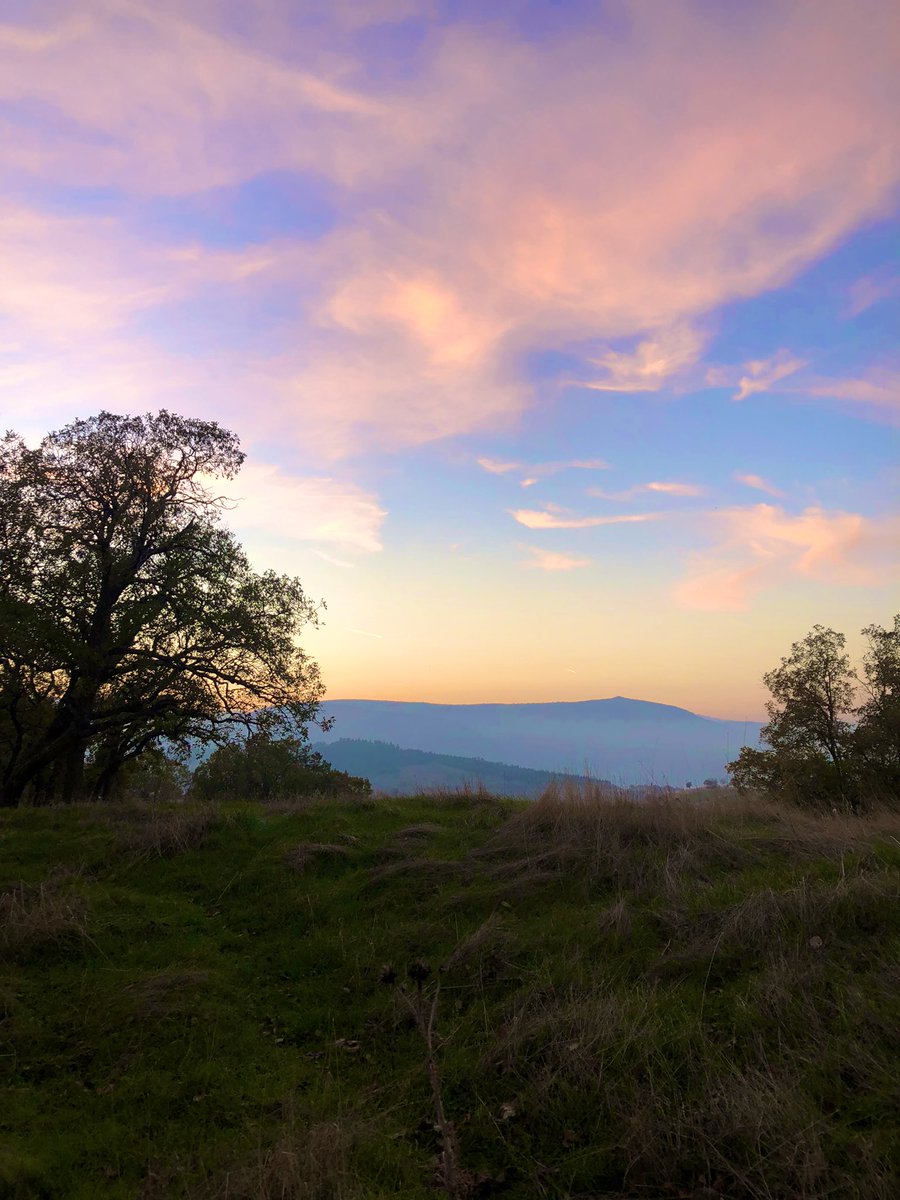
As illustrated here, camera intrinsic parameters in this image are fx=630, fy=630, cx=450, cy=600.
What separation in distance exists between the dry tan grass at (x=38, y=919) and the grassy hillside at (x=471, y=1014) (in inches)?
1.7

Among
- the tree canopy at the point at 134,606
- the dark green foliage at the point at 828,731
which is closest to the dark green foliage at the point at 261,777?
the tree canopy at the point at 134,606

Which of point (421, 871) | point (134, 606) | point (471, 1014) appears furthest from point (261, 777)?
point (471, 1014)

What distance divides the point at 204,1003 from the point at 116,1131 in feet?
5.86

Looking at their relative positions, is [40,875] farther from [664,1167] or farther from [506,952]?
[664,1167]

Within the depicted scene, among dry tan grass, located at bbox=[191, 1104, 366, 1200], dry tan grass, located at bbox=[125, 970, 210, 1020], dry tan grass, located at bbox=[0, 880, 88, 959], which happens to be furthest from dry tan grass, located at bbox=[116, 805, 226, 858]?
dry tan grass, located at bbox=[191, 1104, 366, 1200]

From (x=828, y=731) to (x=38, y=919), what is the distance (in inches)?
1395

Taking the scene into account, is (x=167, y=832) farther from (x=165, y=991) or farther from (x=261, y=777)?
(x=261, y=777)

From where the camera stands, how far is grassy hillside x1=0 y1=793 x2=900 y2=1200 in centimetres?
437

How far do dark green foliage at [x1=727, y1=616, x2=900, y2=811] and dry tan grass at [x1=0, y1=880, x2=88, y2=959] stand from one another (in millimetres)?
28774

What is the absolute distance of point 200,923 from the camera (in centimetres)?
888

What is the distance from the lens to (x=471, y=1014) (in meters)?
6.48

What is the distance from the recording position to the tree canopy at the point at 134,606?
19641mm

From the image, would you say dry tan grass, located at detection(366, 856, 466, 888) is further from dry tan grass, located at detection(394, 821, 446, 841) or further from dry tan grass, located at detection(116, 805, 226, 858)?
dry tan grass, located at detection(116, 805, 226, 858)

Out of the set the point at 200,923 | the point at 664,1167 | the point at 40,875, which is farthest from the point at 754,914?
the point at 40,875
